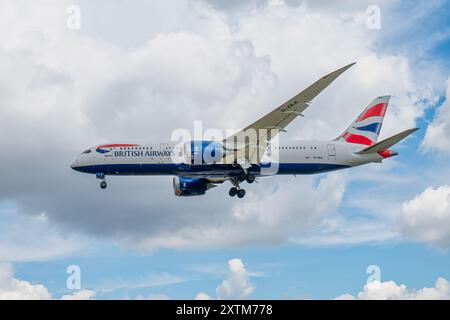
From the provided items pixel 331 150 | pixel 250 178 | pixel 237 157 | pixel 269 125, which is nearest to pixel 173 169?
pixel 237 157

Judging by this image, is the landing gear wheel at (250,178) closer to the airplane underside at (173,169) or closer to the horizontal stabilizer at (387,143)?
the airplane underside at (173,169)

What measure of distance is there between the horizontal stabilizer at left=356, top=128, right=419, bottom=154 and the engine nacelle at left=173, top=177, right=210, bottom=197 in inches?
606

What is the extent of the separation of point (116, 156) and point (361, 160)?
2328cm

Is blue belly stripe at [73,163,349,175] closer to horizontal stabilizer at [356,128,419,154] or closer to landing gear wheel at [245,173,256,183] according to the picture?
landing gear wheel at [245,173,256,183]

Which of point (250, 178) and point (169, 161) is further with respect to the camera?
point (250, 178)

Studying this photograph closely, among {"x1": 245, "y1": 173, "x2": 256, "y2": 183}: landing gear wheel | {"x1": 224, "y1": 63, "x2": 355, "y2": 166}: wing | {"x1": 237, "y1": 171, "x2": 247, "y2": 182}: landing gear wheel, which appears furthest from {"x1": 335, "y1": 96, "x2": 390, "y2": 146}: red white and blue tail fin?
{"x1": 224, "y1": 63, "x2": 355, "y2": 166}: wing

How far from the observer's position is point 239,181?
67375 mm

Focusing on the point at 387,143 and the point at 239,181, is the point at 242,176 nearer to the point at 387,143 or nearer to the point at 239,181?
the point at 239,181

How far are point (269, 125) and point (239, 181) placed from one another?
28.8ft

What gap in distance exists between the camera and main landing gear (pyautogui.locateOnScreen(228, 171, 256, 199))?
66.1 m

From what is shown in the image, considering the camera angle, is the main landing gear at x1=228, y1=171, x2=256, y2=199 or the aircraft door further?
the aircraft door

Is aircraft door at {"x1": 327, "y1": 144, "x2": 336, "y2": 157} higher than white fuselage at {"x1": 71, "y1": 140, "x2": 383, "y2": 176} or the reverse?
higher
